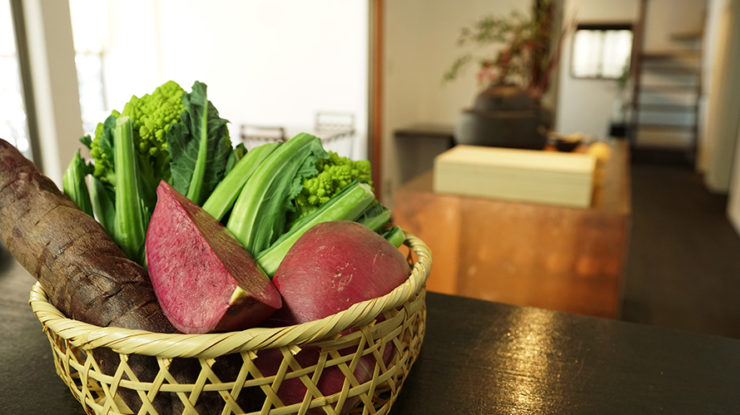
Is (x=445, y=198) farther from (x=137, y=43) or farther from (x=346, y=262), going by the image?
(x=346, y=262)

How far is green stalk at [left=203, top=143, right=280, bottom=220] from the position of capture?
1.74ft

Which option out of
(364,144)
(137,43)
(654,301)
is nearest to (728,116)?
(654,301)

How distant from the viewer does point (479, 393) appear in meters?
0.53

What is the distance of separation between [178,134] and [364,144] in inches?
131

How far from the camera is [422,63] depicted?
4.64 metres

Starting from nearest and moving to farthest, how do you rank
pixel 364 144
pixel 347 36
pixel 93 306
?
1. pixel 93 306
2. pixel 347 36
3. pixel 364 144

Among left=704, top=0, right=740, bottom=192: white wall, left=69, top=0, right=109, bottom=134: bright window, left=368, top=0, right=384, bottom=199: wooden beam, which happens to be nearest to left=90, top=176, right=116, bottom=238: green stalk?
Result: left=69, top=0, right=109, bottom=134: bright window

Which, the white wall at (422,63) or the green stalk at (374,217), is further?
the white wall at (422,63)

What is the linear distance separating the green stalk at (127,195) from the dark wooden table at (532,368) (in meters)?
0.16

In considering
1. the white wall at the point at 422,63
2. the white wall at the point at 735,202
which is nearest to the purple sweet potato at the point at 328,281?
the white wall at the point at 422,63

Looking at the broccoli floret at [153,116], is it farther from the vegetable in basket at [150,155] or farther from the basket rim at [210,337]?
the basket rim at [210,337]

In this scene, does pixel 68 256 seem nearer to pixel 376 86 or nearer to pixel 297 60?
pixel 297 60

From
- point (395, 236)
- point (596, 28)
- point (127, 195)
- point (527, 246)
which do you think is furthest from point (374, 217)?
point (596, 28)

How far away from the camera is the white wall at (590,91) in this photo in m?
8.16
